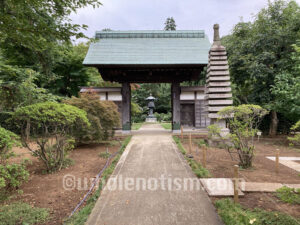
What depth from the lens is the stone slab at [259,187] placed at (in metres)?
3.59

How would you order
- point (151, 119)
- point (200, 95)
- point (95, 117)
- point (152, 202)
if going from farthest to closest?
point (151, 119) → point (200, 95) → point (95, 117) → point (152, 202)

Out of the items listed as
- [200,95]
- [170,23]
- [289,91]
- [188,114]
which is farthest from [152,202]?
[170,23]

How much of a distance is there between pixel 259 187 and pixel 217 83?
17.9 feet

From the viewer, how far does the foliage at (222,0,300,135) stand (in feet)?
29.9

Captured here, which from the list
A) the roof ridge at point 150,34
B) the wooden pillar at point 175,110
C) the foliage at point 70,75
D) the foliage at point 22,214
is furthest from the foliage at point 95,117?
the foliage at point 70,75

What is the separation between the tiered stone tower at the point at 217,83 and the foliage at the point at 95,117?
4699 mm

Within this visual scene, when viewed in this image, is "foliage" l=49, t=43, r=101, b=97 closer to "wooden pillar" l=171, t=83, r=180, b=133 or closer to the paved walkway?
"wooden pillar" l=171, t=83, r=180, b=133

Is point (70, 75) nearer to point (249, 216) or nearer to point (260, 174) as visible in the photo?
point (260, 174)

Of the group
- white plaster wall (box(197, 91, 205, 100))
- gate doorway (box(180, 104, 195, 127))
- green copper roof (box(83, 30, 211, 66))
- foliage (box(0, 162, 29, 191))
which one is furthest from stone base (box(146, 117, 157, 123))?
foliage (box(0, 162, 29, 191))

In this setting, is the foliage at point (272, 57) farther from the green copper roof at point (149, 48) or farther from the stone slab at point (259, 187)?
the stone slab at point (259, 187)

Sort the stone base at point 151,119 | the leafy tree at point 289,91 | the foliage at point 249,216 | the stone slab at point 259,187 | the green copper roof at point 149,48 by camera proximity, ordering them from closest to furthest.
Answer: the foliage at point 249,216
the stone slab at point 259,187
the leafy tree at point 289,91
the green copper roof at point 149,48
the stone base at point 151,119

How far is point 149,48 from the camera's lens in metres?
11.4

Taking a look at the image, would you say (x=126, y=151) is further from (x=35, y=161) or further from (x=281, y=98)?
(x=281, y=98)

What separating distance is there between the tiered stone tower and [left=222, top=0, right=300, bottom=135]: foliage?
8.86 feet
